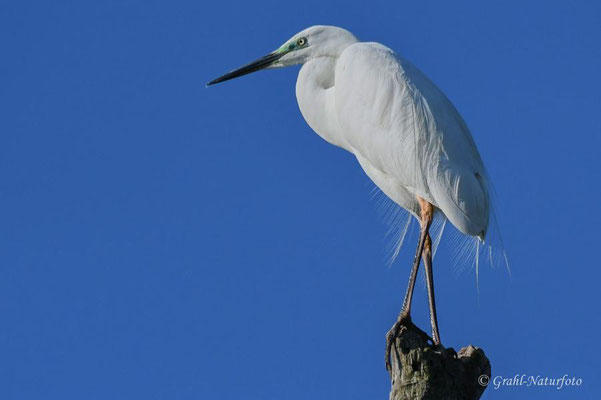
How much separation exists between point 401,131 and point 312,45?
48.3 inches

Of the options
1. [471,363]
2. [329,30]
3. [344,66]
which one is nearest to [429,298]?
[471,363]

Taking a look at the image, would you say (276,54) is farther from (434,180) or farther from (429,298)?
(429,298)

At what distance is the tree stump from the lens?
5176mm

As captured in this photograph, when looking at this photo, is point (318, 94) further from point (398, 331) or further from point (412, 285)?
point (398, 331)

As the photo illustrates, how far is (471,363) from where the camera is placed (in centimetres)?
536

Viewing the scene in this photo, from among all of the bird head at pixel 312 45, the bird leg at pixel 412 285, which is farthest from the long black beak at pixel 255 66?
the bird leg at pixel 412 285

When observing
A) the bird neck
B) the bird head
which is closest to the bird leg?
the bird neck

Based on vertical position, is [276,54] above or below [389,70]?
above

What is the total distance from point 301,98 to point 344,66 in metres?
0.53

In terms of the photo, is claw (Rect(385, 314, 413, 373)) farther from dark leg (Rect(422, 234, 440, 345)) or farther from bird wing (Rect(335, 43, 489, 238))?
bird wing (Rect(335, 43, 489, 238))

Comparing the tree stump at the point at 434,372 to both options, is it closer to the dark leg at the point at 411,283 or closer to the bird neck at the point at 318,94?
the dark leg at the point at 411,283

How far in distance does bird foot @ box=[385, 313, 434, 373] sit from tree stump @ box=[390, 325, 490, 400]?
0.83ft

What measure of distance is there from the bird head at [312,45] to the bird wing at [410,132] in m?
0.30

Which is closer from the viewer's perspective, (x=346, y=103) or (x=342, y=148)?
(x=346, y=103)
